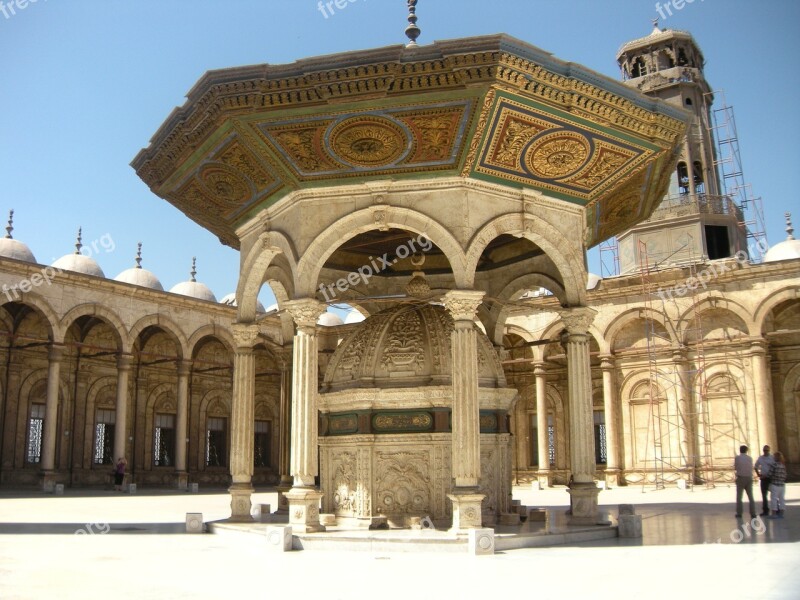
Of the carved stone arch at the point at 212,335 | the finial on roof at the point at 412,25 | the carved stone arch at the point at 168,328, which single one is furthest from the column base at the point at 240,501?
the carved stone arch at the point at 212,335

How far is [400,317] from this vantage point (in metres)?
10.2

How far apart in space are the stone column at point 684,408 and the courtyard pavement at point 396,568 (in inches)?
500

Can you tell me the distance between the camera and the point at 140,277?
28.4 metres

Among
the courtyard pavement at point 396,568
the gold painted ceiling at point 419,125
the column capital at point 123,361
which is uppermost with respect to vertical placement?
the gold painted ceiling at point 419,125

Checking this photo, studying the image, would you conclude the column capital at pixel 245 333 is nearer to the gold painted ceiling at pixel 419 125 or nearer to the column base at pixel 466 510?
the gold painted ceiling at pixel 419 125

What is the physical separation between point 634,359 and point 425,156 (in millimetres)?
17059

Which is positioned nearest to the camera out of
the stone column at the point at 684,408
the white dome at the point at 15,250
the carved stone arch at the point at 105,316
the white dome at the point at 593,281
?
the carved stone arch at the point at 105,316

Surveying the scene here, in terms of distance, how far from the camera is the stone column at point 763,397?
2114cm

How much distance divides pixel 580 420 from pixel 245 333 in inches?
177

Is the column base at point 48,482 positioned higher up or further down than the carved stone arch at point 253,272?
further down

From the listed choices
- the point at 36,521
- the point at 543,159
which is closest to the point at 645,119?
the point at 543,159

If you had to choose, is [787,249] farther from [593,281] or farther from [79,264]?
[79,264]

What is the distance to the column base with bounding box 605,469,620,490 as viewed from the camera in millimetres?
23106

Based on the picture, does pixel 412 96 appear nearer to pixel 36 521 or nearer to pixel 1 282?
pixel 36 521
